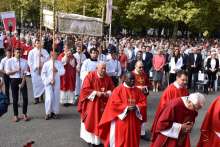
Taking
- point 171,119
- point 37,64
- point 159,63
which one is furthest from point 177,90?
point 159,63

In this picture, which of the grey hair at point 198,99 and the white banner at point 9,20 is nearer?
the grey hair at point 198,99

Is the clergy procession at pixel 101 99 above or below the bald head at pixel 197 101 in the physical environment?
below

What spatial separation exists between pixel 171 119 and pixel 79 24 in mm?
6471

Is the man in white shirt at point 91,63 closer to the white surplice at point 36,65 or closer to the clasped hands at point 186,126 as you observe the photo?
the white surplice at point 36,65

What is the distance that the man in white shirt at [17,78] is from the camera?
480 inches

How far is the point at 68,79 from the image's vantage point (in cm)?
1552

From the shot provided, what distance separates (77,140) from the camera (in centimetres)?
1079

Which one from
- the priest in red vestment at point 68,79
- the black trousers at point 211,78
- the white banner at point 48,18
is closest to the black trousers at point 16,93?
the priest in red vestment at point 68,79

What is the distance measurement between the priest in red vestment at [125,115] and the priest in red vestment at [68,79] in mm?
6499

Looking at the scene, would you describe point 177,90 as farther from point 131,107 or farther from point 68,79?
point 68,79

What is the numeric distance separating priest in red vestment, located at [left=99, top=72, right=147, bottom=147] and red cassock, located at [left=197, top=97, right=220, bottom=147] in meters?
1.53

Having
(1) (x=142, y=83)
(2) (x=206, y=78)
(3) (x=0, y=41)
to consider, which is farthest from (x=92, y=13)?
(1) (x=142, y=83)

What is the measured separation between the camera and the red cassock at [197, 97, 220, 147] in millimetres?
7402

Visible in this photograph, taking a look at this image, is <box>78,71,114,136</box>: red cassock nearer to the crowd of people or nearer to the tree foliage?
the crowd of people
